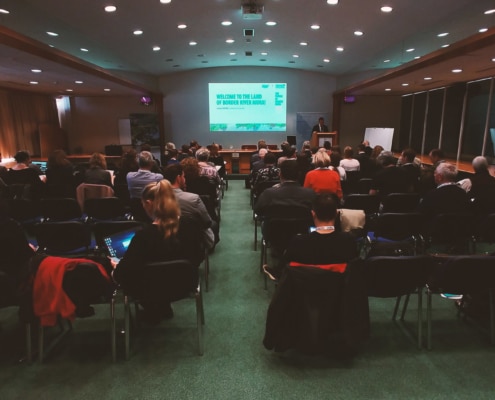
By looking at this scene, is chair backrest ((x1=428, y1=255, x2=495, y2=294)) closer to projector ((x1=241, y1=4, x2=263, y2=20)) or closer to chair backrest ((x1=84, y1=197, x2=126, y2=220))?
chair backrest ((x1=84, y1=197, x2=126, y2=220))

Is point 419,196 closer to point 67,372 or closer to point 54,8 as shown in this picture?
point 67,372

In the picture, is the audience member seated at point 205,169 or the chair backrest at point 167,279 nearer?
the chair backrest at point 167,279

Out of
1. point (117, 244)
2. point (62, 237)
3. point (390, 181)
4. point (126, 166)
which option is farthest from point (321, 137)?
point (117, 244)

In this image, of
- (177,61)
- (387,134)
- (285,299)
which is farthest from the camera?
(387,134)

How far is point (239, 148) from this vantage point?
14188mm

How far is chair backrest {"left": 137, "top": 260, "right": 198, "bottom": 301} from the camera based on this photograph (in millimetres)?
2361

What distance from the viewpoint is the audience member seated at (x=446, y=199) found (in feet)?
12.4

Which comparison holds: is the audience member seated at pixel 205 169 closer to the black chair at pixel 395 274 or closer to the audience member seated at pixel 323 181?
the audience member seated at pixel 323 181

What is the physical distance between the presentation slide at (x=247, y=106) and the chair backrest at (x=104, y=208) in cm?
1004

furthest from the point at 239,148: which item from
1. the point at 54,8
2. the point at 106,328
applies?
the point at 106,328

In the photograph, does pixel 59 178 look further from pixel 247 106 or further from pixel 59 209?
pixel 247 106

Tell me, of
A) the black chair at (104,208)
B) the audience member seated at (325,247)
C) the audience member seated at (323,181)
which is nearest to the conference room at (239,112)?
the audience member seated at (325,247)

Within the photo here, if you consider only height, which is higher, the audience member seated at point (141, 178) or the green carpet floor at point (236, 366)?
the audience member seated at point (141, 178)

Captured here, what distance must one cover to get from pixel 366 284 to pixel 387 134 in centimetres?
1156
